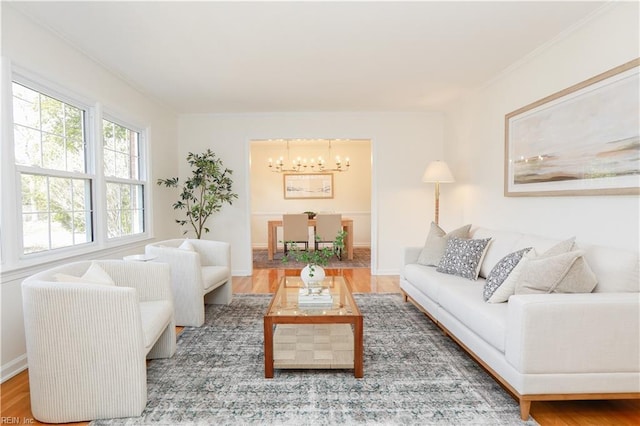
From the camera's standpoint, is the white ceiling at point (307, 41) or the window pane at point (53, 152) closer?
the white ceiling at point (307, 41)

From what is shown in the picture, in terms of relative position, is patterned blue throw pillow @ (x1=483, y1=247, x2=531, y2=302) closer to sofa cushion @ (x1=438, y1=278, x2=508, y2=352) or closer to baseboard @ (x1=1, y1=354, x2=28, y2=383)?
sofa cushion @ (x1=438, y1=278, x2=508, y2=352)

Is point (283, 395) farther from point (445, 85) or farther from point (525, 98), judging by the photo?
point (445, 85)

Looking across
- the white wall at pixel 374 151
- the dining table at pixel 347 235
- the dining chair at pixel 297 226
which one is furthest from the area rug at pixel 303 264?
the white wall at pixel 374 151

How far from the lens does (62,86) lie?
8.98 ft

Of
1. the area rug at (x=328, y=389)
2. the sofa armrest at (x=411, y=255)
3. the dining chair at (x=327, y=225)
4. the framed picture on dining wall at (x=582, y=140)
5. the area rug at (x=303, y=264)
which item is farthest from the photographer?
the dining chair at (x=327, y=225)

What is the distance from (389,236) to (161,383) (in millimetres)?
3719

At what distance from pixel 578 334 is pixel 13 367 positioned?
3378 millimetres

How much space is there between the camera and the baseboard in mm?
2186

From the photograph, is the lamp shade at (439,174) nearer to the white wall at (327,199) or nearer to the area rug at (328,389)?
the area rug at (328,389)

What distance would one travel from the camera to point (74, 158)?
299 cm

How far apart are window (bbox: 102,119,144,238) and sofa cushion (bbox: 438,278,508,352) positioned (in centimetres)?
326

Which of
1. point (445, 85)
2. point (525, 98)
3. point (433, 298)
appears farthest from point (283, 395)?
point (445, 85)

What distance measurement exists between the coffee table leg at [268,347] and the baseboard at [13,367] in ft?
5.46

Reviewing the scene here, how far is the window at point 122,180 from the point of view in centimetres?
354
